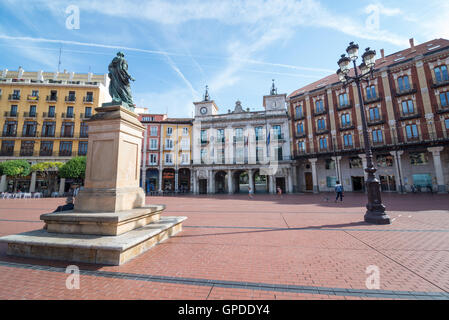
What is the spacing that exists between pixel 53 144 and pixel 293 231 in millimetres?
36590

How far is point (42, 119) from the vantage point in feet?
96.5

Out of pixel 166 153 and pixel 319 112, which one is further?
pixel 166 153

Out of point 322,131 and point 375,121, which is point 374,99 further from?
point 322,131

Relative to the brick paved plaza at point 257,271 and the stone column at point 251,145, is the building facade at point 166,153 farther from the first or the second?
the brick paved plaza at point 257,271

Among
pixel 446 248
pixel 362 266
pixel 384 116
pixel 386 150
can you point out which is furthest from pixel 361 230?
pixel 384 116

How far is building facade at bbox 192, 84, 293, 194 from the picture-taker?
29438 mm

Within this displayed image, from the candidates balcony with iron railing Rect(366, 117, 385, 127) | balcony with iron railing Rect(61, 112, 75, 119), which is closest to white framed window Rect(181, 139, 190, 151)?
balcony with iron railing Rect(61, 112, 75, 119)

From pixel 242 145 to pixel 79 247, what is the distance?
93.4ft

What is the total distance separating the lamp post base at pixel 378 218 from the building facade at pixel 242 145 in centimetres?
2170

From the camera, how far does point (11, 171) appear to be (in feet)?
73.4

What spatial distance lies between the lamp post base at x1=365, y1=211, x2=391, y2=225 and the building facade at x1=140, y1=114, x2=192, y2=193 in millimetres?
27399

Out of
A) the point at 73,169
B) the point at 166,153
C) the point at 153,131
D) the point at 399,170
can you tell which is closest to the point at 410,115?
the point at 399,170

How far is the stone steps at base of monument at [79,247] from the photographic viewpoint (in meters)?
3.34
